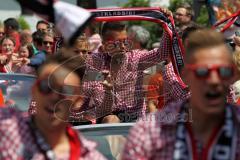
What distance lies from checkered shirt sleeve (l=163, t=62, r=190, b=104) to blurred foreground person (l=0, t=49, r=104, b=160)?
146 inches

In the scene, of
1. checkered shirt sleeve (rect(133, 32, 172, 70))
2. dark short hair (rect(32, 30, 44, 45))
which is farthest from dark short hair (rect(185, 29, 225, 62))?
dark short hair (rect(32, 30, 44, 45))

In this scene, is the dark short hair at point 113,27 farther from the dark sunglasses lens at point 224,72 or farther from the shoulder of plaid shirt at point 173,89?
the dark sunglasses lens at point 224,72

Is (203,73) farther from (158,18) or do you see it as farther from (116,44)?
(158,18)

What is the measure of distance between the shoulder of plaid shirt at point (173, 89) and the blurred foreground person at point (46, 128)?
3.68 m

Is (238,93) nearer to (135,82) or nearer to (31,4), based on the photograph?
(135,82)

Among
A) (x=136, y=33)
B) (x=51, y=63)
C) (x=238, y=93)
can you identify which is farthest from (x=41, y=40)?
(x=51, y=63)

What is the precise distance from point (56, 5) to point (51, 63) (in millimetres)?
302

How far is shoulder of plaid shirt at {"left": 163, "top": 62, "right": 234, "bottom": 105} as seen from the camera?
8094 mm

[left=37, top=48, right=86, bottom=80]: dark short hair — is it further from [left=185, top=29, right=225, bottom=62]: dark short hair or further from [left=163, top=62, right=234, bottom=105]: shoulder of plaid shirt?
[left=163, top=62, right=234, bottom=105]: shoulder of plaid shirt

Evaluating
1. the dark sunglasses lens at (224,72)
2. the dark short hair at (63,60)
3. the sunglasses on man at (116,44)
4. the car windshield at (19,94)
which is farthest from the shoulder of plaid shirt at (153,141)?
the sunglasses on man at (116,44)

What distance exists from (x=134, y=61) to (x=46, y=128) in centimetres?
381

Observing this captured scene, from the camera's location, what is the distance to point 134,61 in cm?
806

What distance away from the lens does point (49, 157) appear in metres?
4.21

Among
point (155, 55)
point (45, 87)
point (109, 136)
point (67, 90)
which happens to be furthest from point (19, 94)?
point (155, 55)
